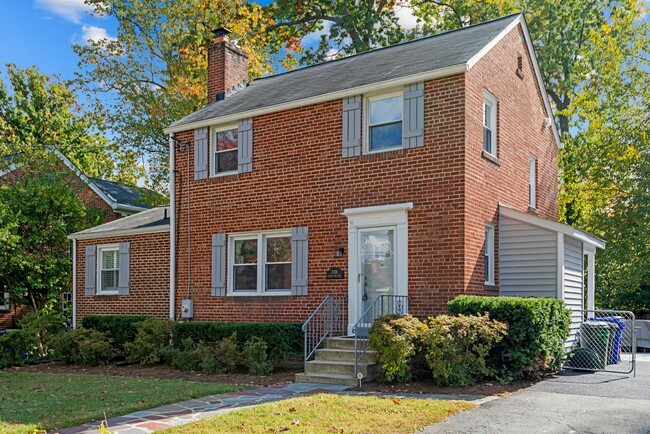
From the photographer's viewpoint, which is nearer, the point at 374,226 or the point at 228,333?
the point at 374,226

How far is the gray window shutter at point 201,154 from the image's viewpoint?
15734mm

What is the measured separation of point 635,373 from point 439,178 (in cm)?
514

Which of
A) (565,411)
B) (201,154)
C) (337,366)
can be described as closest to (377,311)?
(337,366)

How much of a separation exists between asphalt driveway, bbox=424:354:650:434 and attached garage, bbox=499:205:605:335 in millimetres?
2634

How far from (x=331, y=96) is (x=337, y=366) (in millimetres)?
5633

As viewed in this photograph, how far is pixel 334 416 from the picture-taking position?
25.5 feet

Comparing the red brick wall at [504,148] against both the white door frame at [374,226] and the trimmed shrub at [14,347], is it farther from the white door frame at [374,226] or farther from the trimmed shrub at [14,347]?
the trimmed shrub at [14,347]

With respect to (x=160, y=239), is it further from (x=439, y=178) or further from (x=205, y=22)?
(x=205, y=22)

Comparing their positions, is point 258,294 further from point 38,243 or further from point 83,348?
point 38,243

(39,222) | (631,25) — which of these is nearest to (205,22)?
(39,222)

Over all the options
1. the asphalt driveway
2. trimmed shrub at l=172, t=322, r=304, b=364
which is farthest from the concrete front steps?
the asphalt driveway

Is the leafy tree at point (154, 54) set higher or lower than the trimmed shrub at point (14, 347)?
higher

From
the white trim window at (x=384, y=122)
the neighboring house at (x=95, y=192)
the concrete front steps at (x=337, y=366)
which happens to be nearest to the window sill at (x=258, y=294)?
the concrete front steps at (x=337, y=366)

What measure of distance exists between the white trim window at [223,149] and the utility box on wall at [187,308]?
3127 millimetres
